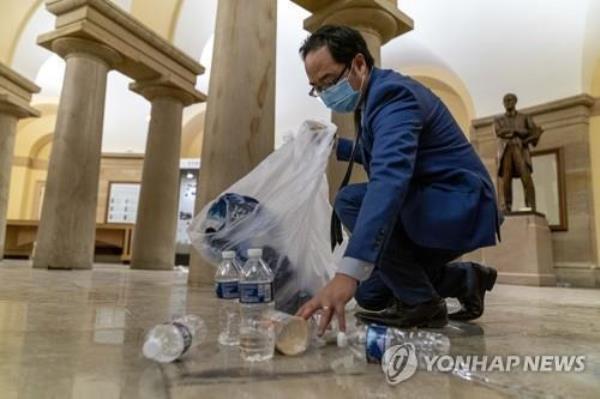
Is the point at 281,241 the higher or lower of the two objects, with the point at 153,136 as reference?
lower

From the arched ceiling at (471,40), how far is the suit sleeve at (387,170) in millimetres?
8135

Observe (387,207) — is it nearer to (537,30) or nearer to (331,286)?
(331,286)

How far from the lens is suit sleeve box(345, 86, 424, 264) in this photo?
3.73ft

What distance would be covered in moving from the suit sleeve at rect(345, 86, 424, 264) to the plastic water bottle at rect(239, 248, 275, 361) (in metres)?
0.29

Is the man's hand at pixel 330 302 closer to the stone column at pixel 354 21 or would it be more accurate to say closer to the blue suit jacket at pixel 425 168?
the blue suit jacket at pixel 425 168

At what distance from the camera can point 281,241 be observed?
193cm

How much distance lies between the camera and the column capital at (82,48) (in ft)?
17.8

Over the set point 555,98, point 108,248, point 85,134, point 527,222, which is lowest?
point 108,248

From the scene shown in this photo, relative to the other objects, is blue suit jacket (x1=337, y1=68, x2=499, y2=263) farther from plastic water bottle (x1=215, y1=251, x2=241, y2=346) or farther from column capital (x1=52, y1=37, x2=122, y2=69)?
column capital (x1=52, y1=37, x2=122, y2=69)

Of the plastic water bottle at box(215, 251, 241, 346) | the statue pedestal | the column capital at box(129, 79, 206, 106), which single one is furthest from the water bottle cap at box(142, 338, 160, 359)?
the statue pedestal

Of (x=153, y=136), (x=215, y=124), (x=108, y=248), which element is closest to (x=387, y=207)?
(x=215, y=124)

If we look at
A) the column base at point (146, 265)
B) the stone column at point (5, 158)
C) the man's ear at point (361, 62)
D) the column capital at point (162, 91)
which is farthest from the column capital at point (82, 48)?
the man's ear at point (361, 62)

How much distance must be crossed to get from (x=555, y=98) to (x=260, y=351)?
Answer: 909 centimetres

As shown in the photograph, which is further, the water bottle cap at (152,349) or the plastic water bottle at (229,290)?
the plastic water bottle at (229,290)
